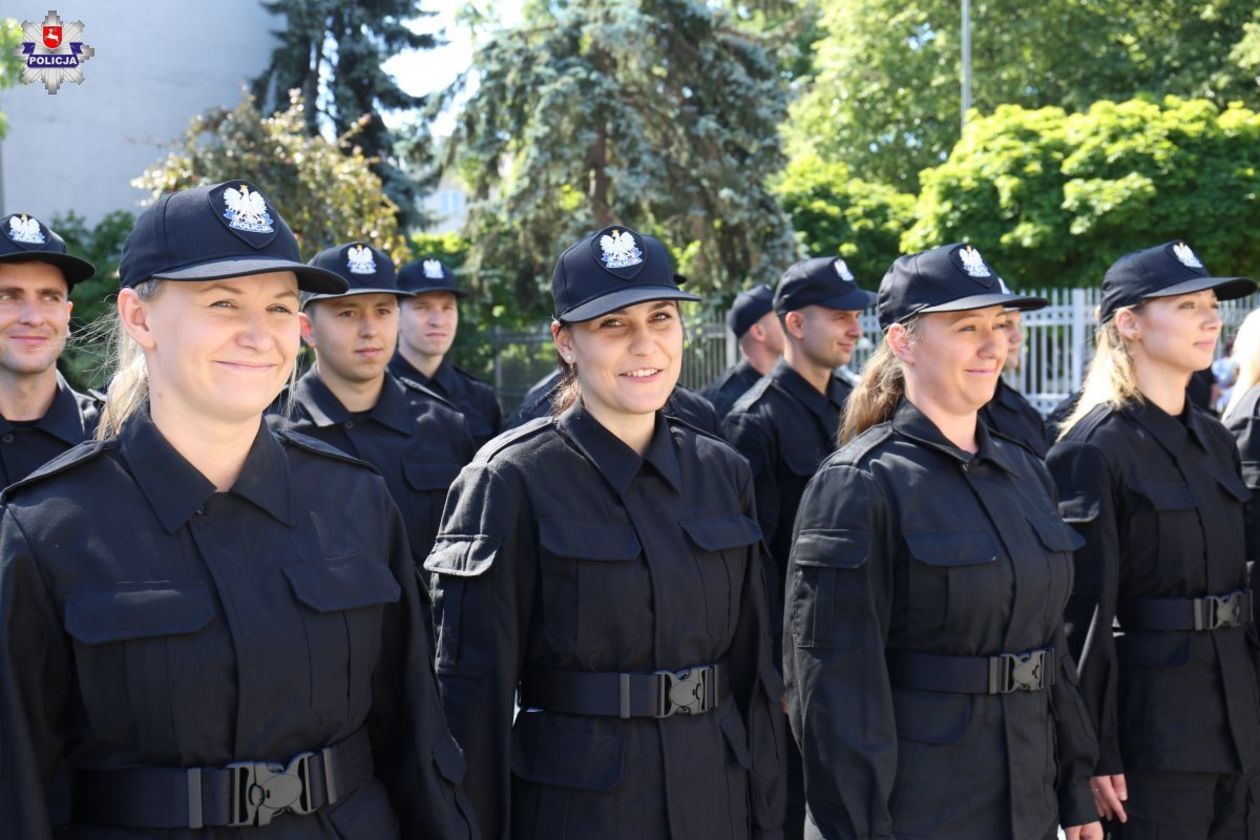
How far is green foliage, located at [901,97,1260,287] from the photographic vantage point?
20391 millimetres

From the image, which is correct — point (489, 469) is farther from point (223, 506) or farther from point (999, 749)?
point (999, 749)

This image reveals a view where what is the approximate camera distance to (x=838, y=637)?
10.8ft

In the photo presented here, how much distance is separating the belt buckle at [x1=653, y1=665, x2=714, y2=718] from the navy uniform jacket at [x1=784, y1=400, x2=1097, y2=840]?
341mm

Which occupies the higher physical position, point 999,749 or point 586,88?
point 586,88

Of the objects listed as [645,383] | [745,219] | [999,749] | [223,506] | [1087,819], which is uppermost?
[745,219]

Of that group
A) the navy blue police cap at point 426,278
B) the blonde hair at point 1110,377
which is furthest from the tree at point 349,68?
the blonde hair at point 1110,377

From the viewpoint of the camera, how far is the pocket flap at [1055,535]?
350cm

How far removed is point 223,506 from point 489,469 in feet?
2.91

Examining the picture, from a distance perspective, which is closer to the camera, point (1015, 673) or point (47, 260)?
point (1015, 673)

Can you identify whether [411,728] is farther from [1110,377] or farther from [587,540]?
[1110,377]

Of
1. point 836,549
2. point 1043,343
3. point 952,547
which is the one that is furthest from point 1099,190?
point 836,549

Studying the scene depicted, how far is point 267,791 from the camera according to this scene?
2305 millimetres

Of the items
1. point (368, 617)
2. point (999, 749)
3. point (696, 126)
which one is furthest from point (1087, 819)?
point (696, 126)

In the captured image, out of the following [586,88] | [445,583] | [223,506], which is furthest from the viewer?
[586,88]
